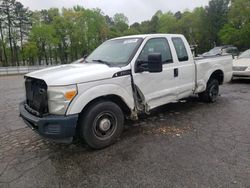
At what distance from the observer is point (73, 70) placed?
157 inches

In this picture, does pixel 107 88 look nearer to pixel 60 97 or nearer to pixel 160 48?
pixel 60 97

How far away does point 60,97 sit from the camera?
3486mm

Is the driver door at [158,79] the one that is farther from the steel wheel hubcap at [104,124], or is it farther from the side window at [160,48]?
the steel wheel hubcap at [104,124]

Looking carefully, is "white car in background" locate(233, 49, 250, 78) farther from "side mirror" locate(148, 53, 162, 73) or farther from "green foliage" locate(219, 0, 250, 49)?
"green foliage" locate(219, 0, 250, 49)

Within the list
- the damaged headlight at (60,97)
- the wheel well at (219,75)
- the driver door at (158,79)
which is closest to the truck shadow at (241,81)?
the wheel well at (219,75)

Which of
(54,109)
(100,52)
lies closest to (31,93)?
(54,109)

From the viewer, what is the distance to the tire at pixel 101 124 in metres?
3.78

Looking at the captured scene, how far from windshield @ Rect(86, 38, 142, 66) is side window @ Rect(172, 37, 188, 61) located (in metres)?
1.05

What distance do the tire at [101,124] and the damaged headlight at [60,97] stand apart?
1.27ft

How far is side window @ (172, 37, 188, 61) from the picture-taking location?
5379 mm

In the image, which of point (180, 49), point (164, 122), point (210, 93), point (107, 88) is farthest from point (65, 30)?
point (107, 88)

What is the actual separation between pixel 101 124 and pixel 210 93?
3857 millimetres

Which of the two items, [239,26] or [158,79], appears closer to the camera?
[158,79]

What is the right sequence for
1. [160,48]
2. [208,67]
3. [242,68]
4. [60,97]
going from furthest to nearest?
[242,68] → [208,67] → [160,48] → [60,97]
